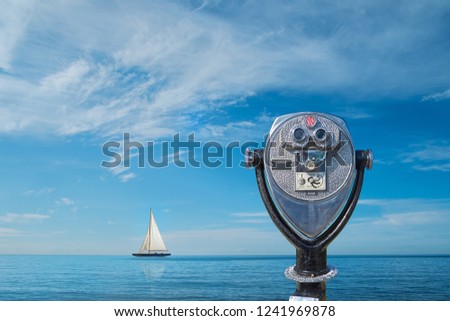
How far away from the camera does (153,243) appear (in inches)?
1599

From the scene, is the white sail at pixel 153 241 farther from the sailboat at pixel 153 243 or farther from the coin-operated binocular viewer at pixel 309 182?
the coin-operated binocular viewer at pixel 309 182

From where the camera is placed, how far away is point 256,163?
3.77 m

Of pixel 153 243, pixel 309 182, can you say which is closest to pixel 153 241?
pixel 153 243

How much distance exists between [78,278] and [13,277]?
13.0 feet

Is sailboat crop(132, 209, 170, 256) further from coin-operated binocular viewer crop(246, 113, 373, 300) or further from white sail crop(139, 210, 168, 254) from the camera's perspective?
coin-operated binocular viewer crop(246, 113, 373, 300)

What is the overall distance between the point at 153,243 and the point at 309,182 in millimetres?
37992

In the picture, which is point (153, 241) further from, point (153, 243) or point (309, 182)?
point (309, 182)

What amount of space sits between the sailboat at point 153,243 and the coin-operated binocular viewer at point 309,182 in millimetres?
36070

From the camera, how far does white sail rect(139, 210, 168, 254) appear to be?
39650 millimetres

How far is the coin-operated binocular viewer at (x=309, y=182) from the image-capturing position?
3.67 m

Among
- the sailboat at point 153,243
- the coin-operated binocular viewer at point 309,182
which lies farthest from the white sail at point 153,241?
the coin-operated binocular viewer at point 309,182
